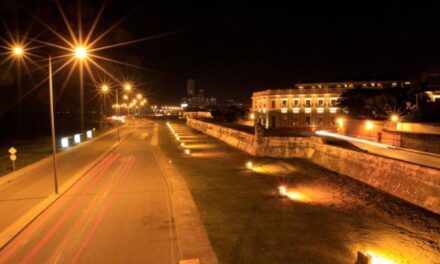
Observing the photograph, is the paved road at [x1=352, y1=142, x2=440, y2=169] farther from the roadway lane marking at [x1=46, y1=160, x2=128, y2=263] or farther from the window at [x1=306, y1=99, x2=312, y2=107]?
the window at [x1=306, y1=99, x2=312, y2=107]

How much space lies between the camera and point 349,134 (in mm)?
42219

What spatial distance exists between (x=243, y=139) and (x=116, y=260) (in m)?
26.5

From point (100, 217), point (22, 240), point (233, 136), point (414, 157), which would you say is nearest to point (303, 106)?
point (233, 136)

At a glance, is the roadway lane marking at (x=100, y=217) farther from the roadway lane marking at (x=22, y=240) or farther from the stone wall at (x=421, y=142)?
the stone wall at (x=421, y=142)

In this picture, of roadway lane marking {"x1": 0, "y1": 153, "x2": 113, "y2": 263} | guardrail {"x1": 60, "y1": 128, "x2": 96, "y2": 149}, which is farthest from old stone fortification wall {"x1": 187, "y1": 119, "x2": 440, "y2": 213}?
guardrail {"x1": 60, "y1": 128, "x2": 96, "y2": 149}

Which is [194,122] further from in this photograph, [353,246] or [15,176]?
[353,246]

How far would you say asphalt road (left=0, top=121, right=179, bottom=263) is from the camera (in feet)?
32.8

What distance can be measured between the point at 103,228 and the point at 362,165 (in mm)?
15455

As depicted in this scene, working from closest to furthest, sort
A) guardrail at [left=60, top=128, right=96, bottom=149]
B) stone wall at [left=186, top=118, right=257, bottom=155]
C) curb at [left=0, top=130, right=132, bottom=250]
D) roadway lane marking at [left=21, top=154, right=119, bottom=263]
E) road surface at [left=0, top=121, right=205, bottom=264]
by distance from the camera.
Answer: road surface at [left=0, top=121, right=205, bottom=264], roadway lane marking at [left=21, top=154, right=119, bottom=263], curb at [left=0, top=130, right=132, bottom=250], stone wall at [left=186, top=118, right=257, bottom=155], guardrail at [left=60, top=128, right=96, bottom=149]

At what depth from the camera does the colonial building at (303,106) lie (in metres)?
93.6

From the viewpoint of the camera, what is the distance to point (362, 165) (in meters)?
21.0

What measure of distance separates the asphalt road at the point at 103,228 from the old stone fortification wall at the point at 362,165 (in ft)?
36.3

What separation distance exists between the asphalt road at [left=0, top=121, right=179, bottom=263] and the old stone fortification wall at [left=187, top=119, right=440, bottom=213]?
11074 mm

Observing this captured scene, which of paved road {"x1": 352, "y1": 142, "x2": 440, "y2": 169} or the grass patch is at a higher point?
paved road {"x1": 352, "y1": 142, "x2": 440, "y2": 169}
